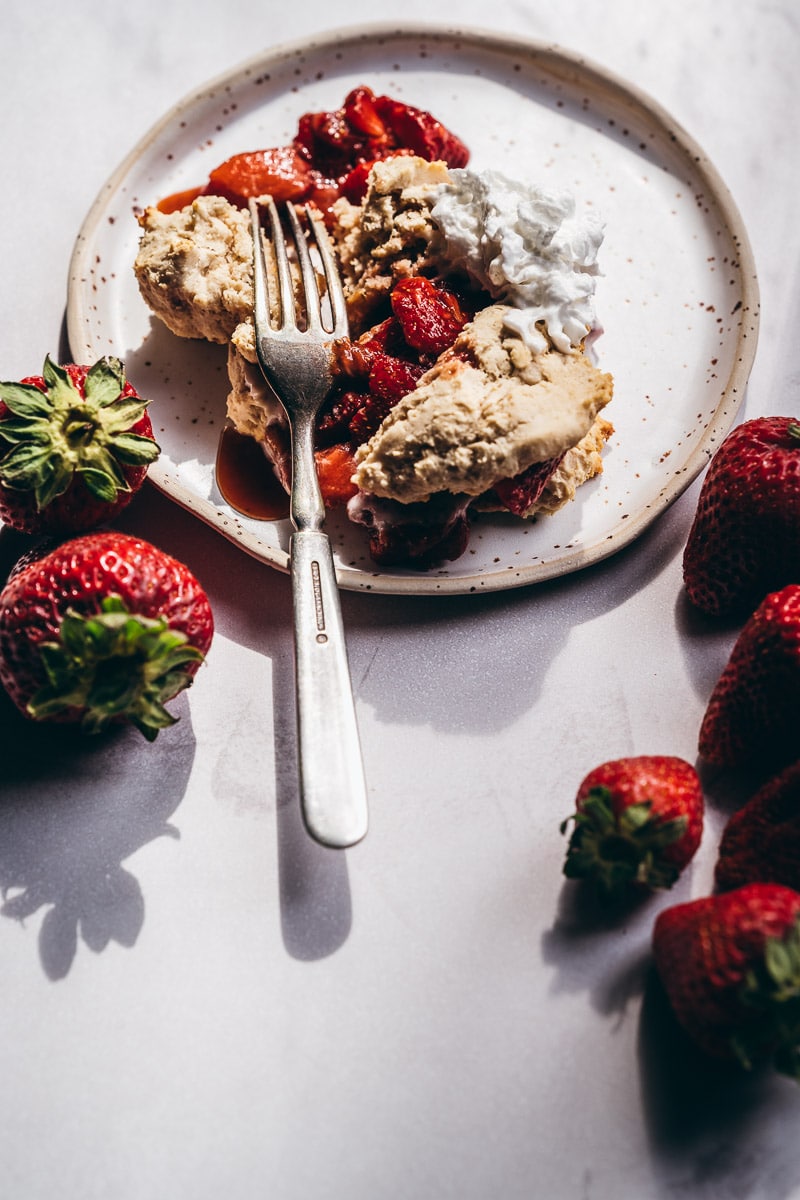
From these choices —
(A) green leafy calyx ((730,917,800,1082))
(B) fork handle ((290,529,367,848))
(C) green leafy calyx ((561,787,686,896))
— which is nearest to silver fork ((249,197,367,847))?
(B) fork handle ((290,529,367,848))

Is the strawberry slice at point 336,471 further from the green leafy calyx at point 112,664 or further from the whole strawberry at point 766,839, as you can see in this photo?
the whole strawberry at point 766,839

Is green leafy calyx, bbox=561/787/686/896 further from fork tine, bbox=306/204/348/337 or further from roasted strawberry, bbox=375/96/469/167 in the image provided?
roasted strawberry, bbox=375/96/469/167

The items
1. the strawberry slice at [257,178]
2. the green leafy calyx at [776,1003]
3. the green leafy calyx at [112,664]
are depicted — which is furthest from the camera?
the strawberry slice at [257,178]

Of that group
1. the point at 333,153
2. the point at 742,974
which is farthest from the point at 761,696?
the point at 333,153

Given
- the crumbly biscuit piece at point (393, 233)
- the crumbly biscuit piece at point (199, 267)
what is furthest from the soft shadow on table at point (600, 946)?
the crumbly biscuit piece at point (199, 267)

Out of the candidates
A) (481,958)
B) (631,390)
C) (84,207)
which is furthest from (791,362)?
(84,207)

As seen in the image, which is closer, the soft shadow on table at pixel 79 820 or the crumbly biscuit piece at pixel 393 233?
the soft shadow on table at pixel 79 820
